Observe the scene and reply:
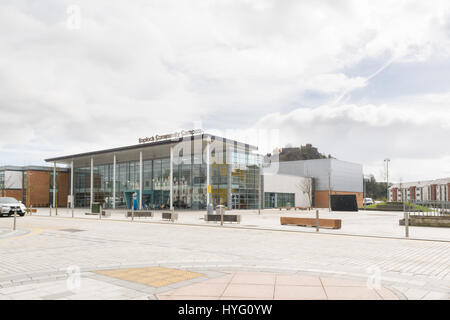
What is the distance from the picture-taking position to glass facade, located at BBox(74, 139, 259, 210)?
2140 inches

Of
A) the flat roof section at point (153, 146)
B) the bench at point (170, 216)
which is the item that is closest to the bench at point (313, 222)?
the bench at point (170, 216)

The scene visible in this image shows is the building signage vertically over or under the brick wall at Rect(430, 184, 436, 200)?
over

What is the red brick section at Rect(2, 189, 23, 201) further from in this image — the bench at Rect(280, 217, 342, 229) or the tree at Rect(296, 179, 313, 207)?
the bench at Rect(280, 217, 342, 229)

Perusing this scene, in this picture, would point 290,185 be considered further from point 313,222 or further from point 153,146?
point 313,222

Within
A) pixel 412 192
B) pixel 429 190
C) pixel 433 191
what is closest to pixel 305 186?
pixel 433 191

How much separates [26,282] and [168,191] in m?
50.0

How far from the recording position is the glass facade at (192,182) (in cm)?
5434

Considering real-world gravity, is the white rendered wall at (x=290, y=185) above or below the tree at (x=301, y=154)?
below

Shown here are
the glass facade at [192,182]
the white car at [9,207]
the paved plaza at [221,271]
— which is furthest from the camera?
the glass facade at [192,182]

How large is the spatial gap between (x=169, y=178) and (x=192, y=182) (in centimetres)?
350

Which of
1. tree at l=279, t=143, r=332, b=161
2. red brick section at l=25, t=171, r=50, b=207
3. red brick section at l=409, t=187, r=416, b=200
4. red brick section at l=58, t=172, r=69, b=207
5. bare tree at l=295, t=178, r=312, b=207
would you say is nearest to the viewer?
red brick section at l=25, t=171, r=50, b=207

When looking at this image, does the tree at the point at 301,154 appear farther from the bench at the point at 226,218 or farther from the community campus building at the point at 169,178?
the bench at the point at 226,218

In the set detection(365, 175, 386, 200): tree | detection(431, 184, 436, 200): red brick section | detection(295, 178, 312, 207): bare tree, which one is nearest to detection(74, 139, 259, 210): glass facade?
detection(295, 178, 312, 207): bare tree
